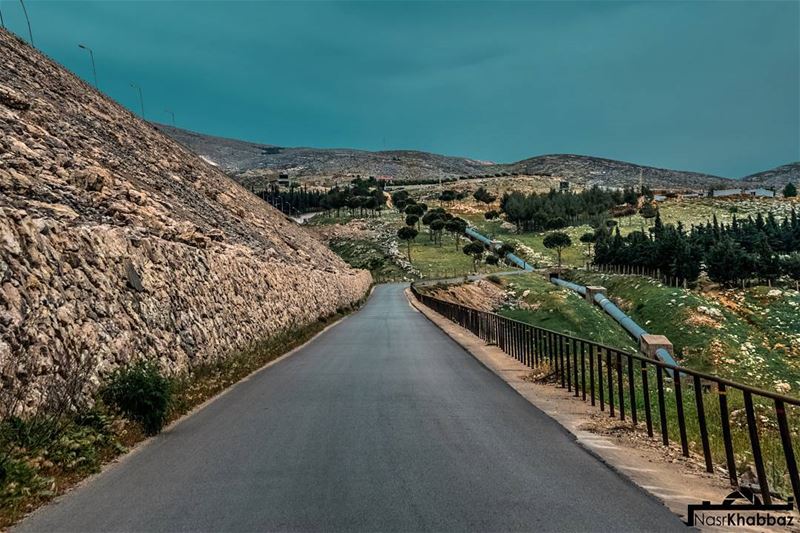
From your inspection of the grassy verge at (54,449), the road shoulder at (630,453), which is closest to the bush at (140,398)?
the grassy verge at (54,449)

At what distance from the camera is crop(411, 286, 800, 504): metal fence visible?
5734 millimetres

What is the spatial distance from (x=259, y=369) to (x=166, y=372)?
4.84m

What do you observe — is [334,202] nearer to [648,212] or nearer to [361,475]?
[648,212]

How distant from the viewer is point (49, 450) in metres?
6.58

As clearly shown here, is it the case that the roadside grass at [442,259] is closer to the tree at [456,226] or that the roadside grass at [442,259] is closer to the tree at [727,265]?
the tree at [456,226]

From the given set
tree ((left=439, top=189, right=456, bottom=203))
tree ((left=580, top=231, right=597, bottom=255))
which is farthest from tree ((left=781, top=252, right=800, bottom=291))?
tree ((left=439, top=189, right=456, bottom=203))

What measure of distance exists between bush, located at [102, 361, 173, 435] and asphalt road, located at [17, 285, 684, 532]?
318mm

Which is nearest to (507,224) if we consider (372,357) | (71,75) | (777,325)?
(777,325)

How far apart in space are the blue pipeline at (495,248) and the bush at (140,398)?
8420 cm

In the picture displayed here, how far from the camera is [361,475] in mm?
6082

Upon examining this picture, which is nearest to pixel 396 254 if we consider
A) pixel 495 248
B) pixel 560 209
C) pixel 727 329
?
pixel 495 248
